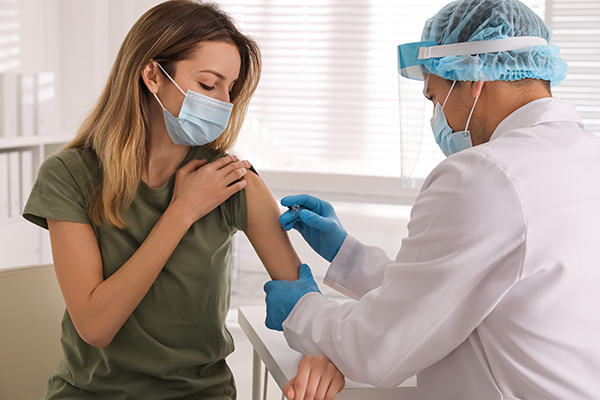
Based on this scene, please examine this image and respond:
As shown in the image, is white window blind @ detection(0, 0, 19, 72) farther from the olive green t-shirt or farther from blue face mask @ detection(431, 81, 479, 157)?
blue face mask @ detection(431, 81, 479, 157)

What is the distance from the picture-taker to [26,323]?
1.34 metres

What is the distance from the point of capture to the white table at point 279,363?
1.02 m

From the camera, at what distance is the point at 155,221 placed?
49.3 inches

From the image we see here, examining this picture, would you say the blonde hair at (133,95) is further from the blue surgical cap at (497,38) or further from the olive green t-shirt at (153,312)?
the blue surgical cap at (497,38)

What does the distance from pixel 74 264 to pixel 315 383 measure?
565mm

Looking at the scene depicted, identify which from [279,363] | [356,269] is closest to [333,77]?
[356,269]

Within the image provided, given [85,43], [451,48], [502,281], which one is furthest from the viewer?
[85,43]

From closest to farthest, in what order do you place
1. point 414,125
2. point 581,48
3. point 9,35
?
1. point 414,125
2. point 9,35
3. point 581,48

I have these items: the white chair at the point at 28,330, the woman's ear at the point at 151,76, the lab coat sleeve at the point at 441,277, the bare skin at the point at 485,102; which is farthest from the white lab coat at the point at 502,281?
the white chair at the point at 28,330

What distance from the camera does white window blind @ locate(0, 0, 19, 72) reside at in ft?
9.98

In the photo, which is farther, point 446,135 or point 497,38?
point 446,135

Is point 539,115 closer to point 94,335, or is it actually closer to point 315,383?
point 315,383

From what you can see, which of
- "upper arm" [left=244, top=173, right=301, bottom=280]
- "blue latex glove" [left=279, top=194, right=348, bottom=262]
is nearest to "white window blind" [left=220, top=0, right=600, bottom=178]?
"blue latex glove" [left=279, top=194, right=348, bottom=262]

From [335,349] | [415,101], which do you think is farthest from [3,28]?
[335,349]
